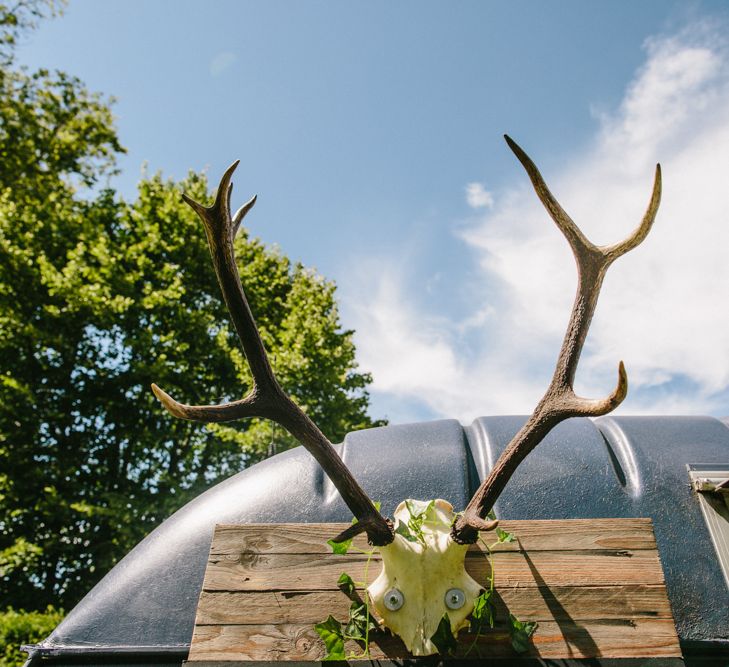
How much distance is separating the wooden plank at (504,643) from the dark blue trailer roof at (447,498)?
26 centimetres

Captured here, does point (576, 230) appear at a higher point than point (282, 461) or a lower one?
higher

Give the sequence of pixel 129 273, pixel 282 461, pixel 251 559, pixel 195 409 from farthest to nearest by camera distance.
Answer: pixel 129 273 → pixel 282 461 → pixel 251 559 → pixel 195 409

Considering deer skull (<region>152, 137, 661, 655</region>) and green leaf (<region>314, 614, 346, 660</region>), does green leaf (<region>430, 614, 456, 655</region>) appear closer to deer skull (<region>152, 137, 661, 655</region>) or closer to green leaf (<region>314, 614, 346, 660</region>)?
deer skull (<region>152, 137, 661, 655</region>)

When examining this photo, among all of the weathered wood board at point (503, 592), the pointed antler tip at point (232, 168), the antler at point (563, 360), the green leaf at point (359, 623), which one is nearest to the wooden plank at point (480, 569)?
the weathered wood board at point (503, 592)

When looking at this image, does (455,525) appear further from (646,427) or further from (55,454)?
(55,454)

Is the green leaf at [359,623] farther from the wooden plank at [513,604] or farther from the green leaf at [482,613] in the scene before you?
the green leaf at [482,613]

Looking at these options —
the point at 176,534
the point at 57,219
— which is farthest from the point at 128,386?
the point at 176,534

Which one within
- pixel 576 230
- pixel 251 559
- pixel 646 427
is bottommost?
pixel 251 559

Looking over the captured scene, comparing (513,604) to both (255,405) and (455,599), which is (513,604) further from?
(255,405)

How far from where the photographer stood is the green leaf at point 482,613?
1.70m

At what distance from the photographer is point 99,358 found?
35.5ft

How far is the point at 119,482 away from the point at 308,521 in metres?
9.49

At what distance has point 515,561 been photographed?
1.88m

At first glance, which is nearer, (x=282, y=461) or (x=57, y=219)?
(x=282, y=461)
